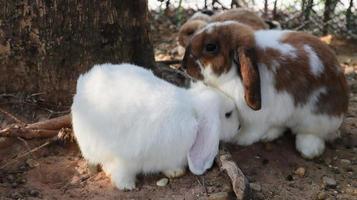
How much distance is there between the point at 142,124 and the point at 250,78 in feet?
2.37

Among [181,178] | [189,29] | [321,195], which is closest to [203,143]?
[181,178]

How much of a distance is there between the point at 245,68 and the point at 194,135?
515mm

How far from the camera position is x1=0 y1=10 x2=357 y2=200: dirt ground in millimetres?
3734

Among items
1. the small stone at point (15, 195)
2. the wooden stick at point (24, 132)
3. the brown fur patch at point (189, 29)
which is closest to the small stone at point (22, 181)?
the small stone at point (15, 195)

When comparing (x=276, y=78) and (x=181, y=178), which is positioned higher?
(x=276, y=78)

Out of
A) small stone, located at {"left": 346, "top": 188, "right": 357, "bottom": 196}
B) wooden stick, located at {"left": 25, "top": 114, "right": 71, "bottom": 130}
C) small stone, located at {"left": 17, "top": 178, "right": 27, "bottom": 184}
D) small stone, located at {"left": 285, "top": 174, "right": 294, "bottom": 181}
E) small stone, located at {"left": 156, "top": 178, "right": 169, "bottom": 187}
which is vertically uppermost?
wooden stick, located at {"left": 25, "top": 114, "right": 71, "bottom": 130}

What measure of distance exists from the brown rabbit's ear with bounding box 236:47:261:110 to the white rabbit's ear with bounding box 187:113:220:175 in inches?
9.6

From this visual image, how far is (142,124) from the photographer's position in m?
3.58

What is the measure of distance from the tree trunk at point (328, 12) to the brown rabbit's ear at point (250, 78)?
286cm

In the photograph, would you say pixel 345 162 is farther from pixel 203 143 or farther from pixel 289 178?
pixel 203 143

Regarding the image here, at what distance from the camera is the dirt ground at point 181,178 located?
12.3ft

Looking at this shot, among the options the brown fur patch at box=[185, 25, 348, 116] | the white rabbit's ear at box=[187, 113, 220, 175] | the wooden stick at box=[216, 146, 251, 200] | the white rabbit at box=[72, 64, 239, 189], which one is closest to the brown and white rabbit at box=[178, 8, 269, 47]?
the brown fur patch at box=[185, 25, 348, 116]

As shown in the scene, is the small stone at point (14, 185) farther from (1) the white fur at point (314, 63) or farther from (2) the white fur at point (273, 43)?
(1) the white fur at point (314, 63)

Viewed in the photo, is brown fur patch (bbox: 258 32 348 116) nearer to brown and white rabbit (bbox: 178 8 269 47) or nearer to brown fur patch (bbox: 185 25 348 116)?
brown fur patch (bbox: 185 25 348 116)
